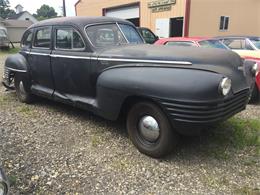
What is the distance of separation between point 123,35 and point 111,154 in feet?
6.88

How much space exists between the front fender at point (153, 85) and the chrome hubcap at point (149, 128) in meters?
0.38

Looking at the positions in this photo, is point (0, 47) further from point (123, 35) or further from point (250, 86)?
point (250, 86)

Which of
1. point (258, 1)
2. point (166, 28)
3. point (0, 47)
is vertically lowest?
point (0, 47)

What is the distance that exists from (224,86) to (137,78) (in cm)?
106

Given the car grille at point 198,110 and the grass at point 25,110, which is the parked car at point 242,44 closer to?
the car grille at point 198,110

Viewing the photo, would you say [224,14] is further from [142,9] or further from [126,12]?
[126,12]

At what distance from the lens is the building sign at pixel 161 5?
1833 cm

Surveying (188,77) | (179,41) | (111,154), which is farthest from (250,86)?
(179,41)

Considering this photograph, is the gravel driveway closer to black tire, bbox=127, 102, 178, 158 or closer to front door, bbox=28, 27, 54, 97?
black tire, bbox=127, 102, 178, 158

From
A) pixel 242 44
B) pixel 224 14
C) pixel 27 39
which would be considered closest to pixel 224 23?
pixel 224 14

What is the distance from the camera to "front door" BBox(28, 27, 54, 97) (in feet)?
16.7

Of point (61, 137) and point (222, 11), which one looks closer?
point (61, 137)

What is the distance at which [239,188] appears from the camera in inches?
117

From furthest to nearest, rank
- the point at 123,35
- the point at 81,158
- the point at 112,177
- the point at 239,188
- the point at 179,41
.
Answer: the point at 179,41 < the point at 123,35 < the point at 81,158 < the point at 112,177 < the point at 239,188
